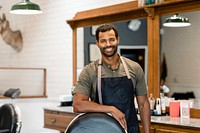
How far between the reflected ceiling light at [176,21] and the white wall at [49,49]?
132cm

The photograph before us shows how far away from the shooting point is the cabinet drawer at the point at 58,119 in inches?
182

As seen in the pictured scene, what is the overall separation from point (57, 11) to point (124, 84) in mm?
3731

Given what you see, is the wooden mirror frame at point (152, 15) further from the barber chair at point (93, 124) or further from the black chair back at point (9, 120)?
the barber chair at point (93, 124)

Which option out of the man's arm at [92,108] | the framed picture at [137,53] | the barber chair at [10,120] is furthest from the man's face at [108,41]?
the framed picture at [137,53]

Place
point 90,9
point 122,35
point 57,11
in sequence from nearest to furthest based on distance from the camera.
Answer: point 122,35 → point 90,9 → point 57,11

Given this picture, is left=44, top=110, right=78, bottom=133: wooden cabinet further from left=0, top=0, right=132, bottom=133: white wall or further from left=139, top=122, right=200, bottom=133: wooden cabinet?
left=139, top=122, right=200, bottom=133: wooden cabinet

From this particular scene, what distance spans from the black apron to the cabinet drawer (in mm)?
1812

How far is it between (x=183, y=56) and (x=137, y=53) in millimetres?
643

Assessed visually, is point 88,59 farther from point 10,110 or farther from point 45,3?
point 10,110

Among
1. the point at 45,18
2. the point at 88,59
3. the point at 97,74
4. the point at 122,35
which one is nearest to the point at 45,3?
the point at 45,18

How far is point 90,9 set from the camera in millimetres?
5492

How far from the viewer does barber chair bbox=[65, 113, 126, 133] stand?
1.86 meters

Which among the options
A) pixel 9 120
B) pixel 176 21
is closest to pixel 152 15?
pixel 176 21

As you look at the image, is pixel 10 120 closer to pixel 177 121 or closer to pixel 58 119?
pixel 177 121
